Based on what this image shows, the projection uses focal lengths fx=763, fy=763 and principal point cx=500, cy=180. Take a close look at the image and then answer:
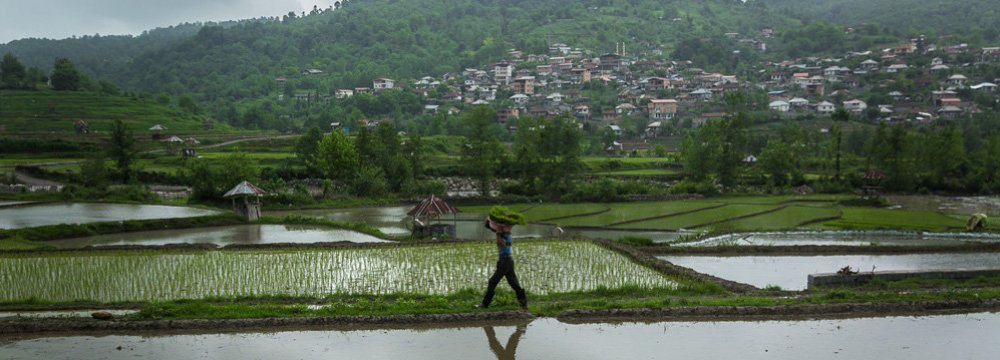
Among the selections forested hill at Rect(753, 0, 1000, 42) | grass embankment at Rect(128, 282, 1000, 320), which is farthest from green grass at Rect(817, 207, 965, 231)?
forested hill at Rect(753, 0, 1000, 42)

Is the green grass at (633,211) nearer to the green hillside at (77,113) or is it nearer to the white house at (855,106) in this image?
the green hillside at (77,113)

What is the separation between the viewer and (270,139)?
61688 mm

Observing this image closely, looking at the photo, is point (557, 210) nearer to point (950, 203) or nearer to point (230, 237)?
point (230, 237)

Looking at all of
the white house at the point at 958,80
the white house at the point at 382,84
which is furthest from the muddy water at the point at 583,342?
the white house at the point at 382,84

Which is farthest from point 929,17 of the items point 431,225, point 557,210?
point 431,225

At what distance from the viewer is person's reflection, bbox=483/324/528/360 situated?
1006cm

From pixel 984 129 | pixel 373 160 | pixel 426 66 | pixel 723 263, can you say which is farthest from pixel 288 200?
pixel 426 66

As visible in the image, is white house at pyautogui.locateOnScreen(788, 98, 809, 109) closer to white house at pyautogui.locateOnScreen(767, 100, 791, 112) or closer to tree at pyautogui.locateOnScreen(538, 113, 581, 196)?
white house at pyautogui.locateOnScreen(767, 100, 791, 112)

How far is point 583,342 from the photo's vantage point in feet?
34.9

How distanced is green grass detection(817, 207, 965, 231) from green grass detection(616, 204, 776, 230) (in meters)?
3.81

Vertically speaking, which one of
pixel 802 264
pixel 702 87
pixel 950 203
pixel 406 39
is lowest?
pixel 950 203

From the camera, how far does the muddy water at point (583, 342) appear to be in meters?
10.1

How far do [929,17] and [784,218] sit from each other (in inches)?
5378

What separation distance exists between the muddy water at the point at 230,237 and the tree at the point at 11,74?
205 feet
